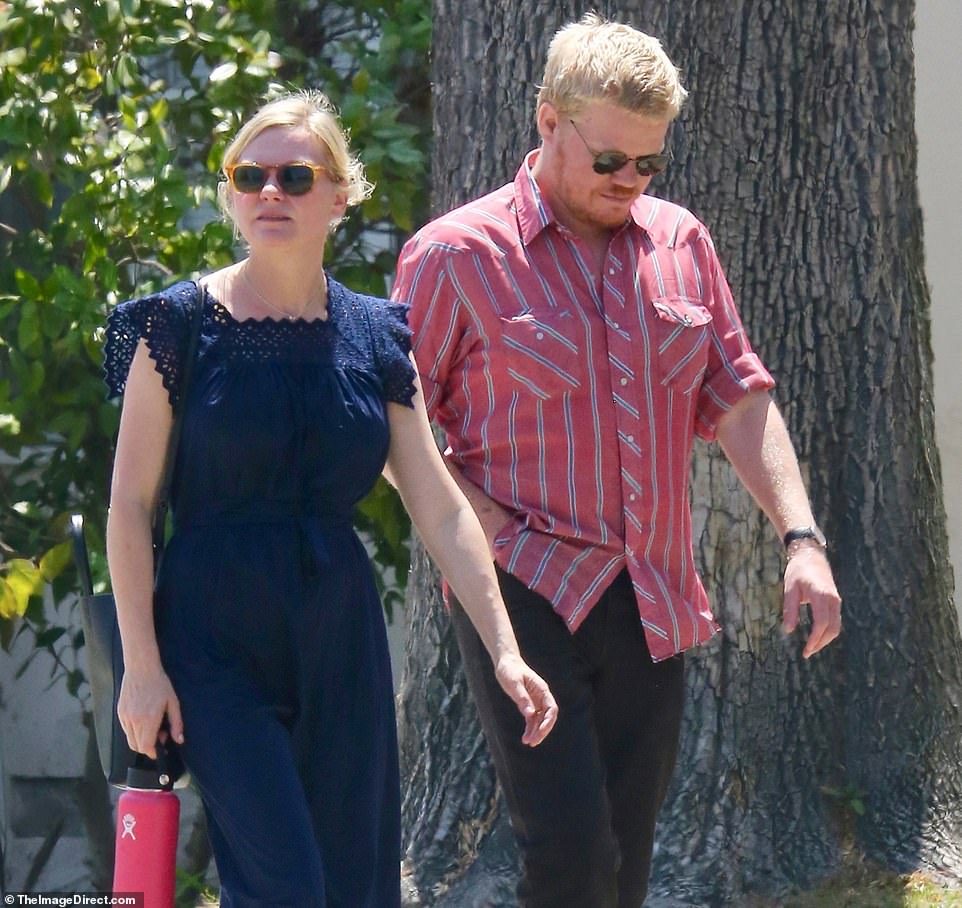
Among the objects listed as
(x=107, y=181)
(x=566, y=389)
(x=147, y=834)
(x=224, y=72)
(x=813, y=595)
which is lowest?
(x=147, y=834)

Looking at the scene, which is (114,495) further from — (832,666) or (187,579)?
(832,666)

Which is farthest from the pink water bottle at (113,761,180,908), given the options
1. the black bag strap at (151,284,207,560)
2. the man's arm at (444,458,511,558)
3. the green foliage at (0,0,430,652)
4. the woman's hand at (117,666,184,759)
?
the green foliage at (0,0,430,652)

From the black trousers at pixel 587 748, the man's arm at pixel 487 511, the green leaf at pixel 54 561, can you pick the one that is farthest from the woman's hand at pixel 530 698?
the green leaf at pixel 54 561

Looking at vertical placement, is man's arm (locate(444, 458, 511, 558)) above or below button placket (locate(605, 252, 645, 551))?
below

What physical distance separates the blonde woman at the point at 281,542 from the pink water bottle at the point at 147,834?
58 millimetres

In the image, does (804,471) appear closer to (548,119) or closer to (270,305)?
(548,119)

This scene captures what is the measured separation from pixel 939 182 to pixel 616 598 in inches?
141

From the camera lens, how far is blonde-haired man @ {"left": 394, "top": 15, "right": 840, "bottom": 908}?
3004 millimetres

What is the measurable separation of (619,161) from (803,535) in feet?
2.65

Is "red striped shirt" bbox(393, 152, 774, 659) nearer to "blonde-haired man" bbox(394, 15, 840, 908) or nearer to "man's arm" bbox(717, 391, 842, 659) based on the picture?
"blonde-haired man" bbox(394, 15, 840, 908)

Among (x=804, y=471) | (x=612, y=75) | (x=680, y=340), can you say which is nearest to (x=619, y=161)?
(x=612, y=75)

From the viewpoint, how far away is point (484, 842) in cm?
434

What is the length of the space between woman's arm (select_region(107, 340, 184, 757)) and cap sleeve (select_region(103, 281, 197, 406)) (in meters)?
0.02

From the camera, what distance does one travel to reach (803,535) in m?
3.22
